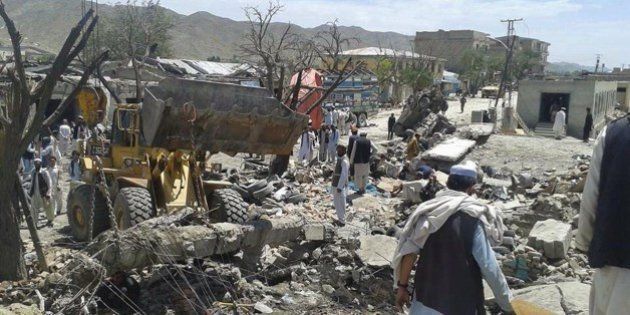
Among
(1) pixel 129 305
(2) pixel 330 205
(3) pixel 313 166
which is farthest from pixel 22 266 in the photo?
(3) pixel 313 166

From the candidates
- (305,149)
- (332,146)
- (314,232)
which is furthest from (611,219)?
(332,146)

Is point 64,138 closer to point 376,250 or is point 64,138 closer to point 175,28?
point 376,250

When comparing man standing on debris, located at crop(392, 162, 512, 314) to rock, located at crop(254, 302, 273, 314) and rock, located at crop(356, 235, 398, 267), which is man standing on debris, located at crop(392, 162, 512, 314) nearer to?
rock, located at crop(254, 302, 273, 314)

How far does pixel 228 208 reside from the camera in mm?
8148

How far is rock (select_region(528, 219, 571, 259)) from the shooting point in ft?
26.3

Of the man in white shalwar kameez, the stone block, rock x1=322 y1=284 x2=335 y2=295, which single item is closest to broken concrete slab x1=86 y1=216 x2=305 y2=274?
rock x1=322 y1=284 x2=335 y2=295

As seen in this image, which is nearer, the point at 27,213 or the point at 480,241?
the point at 480,241

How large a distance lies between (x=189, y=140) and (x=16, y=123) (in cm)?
245

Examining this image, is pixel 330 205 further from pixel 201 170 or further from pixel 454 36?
pixel 454 36

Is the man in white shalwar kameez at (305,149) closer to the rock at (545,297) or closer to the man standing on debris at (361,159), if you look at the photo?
the man standing on debris at (361,159)

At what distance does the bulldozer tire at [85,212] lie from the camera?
9.24 meters

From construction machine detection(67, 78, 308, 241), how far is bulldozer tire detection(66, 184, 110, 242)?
1.19 ft

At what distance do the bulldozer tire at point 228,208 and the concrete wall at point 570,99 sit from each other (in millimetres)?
22073

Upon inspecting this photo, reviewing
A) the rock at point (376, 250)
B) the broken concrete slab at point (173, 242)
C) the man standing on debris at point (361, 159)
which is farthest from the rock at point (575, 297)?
the man standing on debris at point (361, 159)
